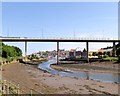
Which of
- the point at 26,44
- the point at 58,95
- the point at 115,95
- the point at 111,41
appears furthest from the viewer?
the point at 26,44

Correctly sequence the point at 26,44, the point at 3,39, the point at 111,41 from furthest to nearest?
the point at 26,44 → the point at 111,41 → the point at 3,39

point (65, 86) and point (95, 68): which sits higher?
point (65, 86)

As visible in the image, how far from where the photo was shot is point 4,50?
128 meters

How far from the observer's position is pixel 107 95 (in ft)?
93.4

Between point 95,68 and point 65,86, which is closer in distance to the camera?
point 65,86

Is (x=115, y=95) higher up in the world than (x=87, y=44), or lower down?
lower down

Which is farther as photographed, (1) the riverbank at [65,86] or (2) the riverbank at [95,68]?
(2) the riverbank at [95,68]

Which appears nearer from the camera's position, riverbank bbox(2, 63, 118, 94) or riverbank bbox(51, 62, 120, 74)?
riverbank bbox(2, 63, 118, 94)

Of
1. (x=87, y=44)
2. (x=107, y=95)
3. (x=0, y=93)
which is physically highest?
(x=87, y=44)

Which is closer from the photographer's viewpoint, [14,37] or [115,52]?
[14,37]

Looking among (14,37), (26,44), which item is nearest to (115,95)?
(14,37)

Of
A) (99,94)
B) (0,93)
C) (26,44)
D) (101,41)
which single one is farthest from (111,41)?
(0,93)

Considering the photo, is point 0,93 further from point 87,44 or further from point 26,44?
point 26,44

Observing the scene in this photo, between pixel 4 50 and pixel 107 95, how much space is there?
105 meters
